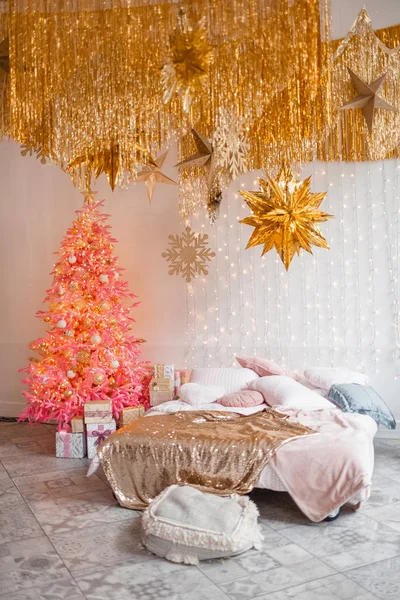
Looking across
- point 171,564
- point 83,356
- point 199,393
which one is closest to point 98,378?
point 83,356

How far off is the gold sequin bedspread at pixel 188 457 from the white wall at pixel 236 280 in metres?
1.93

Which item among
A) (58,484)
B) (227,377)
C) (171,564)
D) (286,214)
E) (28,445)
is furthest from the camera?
(28,445)

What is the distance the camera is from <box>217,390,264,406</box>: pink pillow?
5.32 m

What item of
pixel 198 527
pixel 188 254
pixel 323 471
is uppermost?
pixel 188 254

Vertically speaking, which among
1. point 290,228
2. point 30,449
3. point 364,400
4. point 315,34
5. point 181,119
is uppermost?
point 315,34

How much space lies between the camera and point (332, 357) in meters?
6.31

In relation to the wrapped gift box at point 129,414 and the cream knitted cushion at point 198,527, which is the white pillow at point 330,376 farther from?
the cream knitted cushion at point 198,527

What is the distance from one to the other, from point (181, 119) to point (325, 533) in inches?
98.4

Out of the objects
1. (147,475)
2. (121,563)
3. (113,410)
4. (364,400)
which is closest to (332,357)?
(364,400)

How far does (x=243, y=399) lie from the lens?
5.33 meters

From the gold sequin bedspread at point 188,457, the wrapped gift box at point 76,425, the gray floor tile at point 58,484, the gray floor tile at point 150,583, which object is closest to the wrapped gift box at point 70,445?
the wrapped gift box at point 76,425

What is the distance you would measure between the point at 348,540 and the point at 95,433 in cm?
262

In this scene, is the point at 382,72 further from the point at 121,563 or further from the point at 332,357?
the point at 121,563

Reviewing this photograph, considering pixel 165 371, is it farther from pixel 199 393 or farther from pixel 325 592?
pixel 325 592
